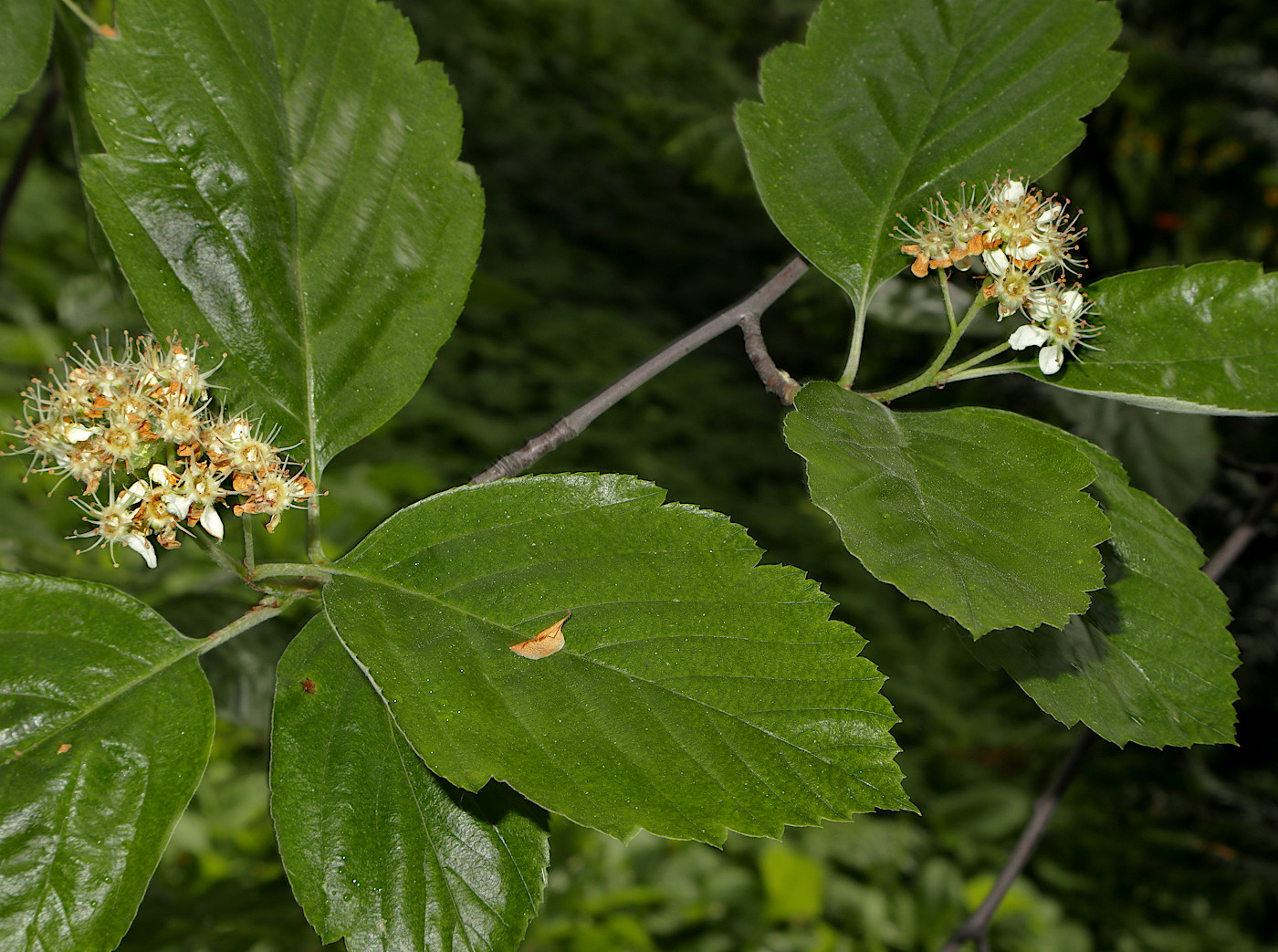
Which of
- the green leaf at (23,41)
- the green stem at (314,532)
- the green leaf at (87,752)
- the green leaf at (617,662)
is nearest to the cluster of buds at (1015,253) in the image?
the green leaf at (617,662)

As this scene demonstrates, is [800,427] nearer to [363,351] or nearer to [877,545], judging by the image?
[877,545]

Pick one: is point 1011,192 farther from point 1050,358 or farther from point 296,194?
point 296,194

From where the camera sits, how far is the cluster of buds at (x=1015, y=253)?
2.31 feet

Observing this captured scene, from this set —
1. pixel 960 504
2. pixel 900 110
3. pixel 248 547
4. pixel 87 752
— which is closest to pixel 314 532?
pixel 248 547

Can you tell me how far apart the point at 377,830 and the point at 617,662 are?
20cm

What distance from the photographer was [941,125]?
30.8 inches

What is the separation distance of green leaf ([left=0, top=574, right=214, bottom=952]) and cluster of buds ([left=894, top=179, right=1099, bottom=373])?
2.01 feet

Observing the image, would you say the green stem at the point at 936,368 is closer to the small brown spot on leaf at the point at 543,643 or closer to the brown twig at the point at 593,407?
the brown twig at the point at 593,407

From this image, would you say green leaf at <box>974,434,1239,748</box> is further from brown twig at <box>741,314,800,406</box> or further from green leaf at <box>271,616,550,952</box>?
green leaf at <box>271,616,550,952</box>

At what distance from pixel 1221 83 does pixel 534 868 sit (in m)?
2.31

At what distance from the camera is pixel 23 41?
79cm

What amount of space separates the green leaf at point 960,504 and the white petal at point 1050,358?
2.1 inches

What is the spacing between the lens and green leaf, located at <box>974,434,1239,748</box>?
67 centimetres

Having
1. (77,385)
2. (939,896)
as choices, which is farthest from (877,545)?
(939,896)
